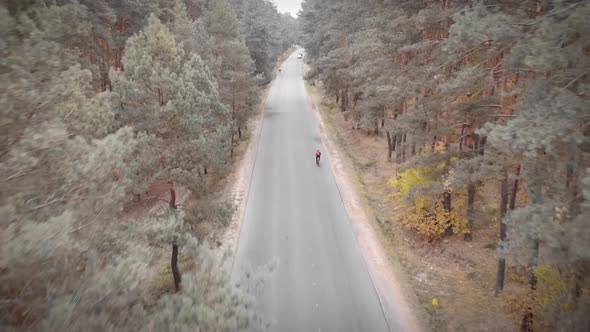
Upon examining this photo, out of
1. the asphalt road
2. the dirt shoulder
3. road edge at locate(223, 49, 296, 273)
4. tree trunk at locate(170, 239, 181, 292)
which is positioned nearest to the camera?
the dirt shoulder

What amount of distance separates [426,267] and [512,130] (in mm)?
8980

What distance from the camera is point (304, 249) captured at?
16.5 meters

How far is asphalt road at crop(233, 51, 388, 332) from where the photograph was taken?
12.6 m

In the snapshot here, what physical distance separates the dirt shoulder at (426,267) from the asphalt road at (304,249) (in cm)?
82

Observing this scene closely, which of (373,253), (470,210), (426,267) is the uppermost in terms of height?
(470,210)

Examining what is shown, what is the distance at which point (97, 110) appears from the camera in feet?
39.5

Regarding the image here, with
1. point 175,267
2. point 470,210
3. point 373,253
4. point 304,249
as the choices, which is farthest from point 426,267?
point 175,267

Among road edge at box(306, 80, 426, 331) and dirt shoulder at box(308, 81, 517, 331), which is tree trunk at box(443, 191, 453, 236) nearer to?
dirt shoulder at box(308, 81, 517, 331)

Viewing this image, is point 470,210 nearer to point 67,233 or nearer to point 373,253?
point 373,253

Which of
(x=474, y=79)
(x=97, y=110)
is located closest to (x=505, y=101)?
(x=474, y=79)

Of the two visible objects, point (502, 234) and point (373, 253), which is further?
point (373, 253)

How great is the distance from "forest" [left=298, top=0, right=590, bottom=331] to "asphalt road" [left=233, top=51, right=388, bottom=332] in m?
3.83

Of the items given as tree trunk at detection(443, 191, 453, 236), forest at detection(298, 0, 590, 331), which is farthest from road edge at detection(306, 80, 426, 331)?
tree trunk at detection(443, 191, 453, 236)

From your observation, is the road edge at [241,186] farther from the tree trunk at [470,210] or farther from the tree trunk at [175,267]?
the tree trunk at [470,210]
